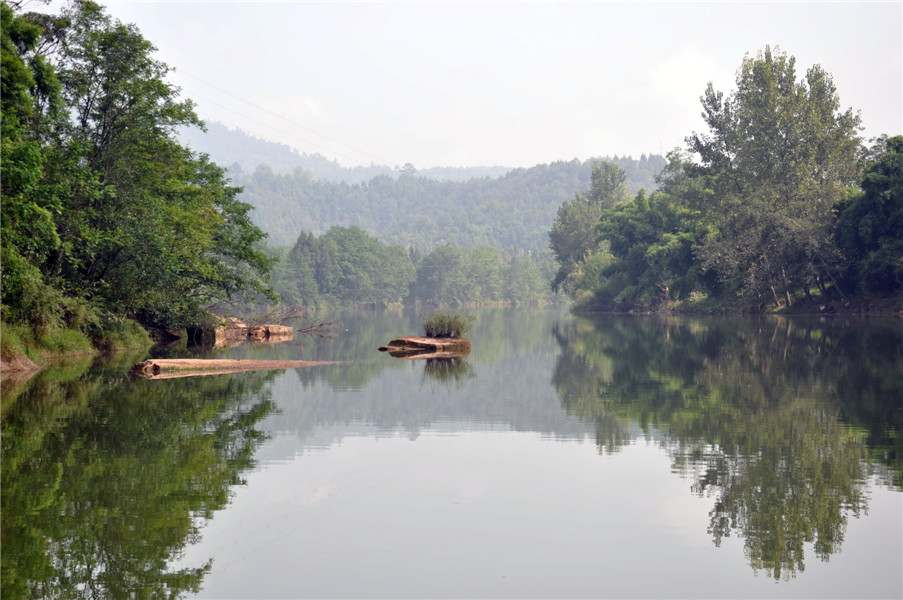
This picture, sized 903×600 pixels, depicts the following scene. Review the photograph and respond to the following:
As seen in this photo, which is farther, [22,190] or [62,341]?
[62,341]

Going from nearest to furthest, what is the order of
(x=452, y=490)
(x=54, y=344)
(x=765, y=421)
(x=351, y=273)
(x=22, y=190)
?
(x=452, y=490), (x=765, y=421), (x=22, y=190), (x=54, y=344), (x=351, y=273)

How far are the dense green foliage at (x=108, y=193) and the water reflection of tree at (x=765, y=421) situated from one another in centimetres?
1632

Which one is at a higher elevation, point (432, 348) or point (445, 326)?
point (445, 326)

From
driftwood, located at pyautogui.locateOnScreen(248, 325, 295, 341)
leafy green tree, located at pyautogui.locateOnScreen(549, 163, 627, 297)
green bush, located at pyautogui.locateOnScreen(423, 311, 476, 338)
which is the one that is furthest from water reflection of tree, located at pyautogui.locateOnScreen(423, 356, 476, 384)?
leafy green tree, located at pyautogui.locateOnScreen(549, 163, 627, 297)

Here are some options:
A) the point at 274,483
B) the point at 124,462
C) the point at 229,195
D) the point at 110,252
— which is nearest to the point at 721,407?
the point at 274,483

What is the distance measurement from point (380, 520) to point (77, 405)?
1105 cm

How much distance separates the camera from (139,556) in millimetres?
8695

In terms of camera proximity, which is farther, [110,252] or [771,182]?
[771,182]

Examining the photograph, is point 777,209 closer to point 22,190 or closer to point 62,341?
point 62,341

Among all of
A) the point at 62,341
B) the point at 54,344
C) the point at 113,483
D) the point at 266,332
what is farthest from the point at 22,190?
the point at 266,332

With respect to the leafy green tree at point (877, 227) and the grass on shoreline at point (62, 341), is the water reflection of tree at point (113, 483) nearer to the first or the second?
the grass on shoreline at point (62, 341)

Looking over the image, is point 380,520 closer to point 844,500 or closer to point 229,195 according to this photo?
point 844,500

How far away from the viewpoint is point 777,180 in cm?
7569

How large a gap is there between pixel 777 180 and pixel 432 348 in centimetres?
4767
